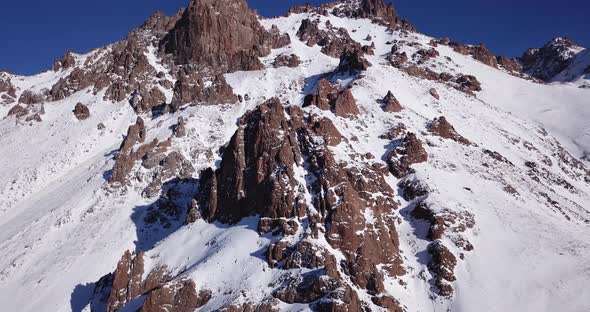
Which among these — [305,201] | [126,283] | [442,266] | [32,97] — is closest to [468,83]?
[442,266]

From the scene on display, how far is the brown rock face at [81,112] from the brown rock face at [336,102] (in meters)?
54.0

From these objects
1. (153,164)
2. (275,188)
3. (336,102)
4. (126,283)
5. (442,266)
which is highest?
(153,164)

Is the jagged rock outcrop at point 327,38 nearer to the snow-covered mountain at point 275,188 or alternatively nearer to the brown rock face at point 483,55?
the snow-covered mountain at point 275,188

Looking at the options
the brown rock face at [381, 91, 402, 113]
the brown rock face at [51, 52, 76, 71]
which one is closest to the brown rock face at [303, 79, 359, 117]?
the brown rock face at [381, 91, 402, 113]

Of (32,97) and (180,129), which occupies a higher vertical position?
(32,97)

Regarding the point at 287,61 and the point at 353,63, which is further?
the point at 287,61

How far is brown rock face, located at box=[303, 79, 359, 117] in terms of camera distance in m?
106

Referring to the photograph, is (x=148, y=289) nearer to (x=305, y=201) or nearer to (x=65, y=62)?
(x=305, y=201)

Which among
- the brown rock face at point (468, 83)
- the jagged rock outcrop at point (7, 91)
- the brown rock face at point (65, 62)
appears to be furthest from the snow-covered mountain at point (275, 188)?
the brown rock face at point (65, 62)

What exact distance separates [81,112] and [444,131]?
80238 millimetres

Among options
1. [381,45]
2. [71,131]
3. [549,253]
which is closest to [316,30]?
[381,45]

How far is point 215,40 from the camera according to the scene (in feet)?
494

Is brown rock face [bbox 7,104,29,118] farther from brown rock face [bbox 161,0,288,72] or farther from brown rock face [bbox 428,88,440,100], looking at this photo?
brown rock face [bbox 428,88,440,100]

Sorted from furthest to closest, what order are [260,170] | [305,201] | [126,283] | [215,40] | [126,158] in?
[215,40]
[126,158]
[260,170]
[305,201]
[126,283]
